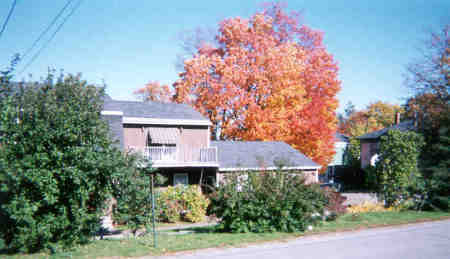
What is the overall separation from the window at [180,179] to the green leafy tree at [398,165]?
1121 centimetres

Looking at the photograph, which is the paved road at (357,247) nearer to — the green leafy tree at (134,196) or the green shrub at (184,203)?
the green leafy tree at (134,196)

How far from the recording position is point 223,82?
2519 cm

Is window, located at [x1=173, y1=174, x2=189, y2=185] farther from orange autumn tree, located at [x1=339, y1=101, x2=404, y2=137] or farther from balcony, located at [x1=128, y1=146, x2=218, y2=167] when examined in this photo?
orange autumn tree, located at [x1=339, y1=101, x2=404, y2=137]

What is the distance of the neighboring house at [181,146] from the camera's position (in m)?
21.3

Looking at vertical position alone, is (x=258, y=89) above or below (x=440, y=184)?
above

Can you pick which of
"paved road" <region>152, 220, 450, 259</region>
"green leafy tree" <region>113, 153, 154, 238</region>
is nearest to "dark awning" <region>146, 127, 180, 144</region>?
"green leafy tree" <region>113, 153, 154, 238</region>

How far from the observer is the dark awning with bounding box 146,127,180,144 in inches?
846

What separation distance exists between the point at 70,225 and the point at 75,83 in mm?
3825

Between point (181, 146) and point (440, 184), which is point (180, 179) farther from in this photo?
point (440, 184)

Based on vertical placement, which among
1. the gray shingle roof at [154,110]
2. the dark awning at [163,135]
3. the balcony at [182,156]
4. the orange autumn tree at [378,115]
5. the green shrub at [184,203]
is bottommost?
the green shrub at [184,203]

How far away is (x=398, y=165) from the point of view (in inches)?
691

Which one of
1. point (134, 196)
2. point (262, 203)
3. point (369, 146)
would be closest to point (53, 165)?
point (134, 196)

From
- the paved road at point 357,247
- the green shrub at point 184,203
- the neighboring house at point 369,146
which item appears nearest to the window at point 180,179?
the green shrub at point 184,203

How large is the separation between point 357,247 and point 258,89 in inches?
660
